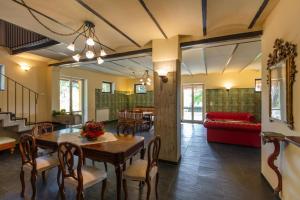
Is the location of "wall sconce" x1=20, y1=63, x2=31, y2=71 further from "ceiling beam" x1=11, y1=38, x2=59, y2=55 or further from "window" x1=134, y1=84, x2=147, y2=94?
"window" x1=134, y1=84, x2=147, y2=94

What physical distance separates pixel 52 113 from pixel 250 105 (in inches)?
327

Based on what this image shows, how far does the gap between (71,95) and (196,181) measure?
20.5 ft

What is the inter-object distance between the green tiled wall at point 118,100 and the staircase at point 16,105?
3.16m

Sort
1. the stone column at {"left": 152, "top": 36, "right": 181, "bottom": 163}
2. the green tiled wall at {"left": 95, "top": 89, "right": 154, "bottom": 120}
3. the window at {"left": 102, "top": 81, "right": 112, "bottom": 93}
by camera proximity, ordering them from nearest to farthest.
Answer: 1. the stone column at {"left": 152, "top": 36, "right": 181, "bottom": 163}
2. the green tiled wall at {"left": 95, "top": 89, "right": 154, "bottom": 120}
3. the window at {"left": 102, "top": 81, "right": 112, "bottom": 93}

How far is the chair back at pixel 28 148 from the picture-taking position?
2.13 meters

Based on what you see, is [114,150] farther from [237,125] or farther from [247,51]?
[247,51]

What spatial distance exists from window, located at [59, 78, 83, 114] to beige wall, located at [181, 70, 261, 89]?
5.58 m

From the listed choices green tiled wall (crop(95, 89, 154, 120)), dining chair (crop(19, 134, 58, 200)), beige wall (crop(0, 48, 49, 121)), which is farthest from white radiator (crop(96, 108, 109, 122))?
dining chair (crop(19, 134, 58, 200))

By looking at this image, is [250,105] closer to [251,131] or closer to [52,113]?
[251,131]

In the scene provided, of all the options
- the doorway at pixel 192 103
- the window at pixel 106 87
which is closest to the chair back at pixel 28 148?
the window at pixel 106 87

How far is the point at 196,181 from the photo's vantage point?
8.96ft

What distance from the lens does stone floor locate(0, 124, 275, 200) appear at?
234cm

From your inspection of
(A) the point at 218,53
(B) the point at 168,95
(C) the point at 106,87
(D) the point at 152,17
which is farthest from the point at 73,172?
(C) the point at 106,87

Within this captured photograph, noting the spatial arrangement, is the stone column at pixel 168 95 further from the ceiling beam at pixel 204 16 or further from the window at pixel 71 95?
the window at pixel 71 95
